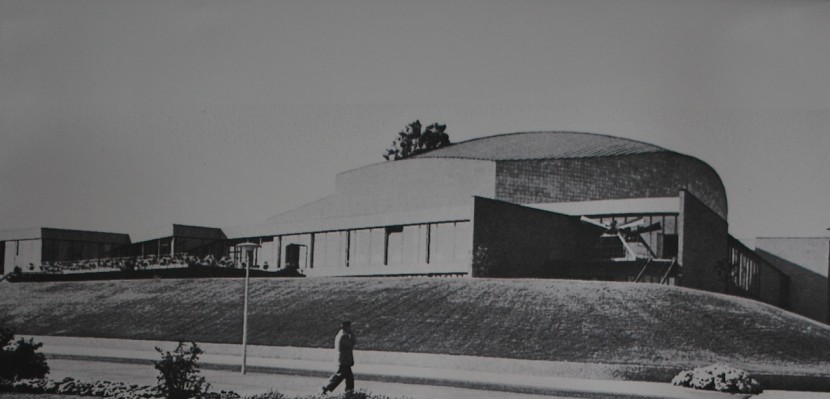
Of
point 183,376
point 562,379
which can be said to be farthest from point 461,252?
point 183,376

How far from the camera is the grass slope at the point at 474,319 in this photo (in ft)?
119

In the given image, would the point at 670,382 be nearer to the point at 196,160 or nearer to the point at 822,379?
the point at 822,379

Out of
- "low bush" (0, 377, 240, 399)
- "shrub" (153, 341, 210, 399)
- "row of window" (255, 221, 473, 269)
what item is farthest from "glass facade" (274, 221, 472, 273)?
"shrub" (153, 341, 210, 399)

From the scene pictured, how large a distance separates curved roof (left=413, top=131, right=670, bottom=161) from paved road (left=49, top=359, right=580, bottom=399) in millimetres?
37452

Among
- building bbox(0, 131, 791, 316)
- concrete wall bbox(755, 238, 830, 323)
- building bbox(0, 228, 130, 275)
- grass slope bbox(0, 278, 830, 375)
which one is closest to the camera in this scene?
grass slope bbox(0, 278, 830, 375)

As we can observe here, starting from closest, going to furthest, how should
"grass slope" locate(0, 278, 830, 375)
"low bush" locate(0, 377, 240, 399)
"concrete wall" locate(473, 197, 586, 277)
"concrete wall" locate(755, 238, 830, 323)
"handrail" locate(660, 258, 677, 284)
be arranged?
1. "low bush" locate(0, 377, 240, 399)
2. "grass slope" locate(0, 278, 830, 375)
3. "concrete wall" locate(473, 197, 586, 277)
4. "handrail" locate(660, 258, 677, 284)
5. "concrete wall" locate(755, 238, 830, 323)

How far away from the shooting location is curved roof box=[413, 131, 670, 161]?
214ft

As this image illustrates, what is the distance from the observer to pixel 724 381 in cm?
2691

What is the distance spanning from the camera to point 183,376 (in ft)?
67.3

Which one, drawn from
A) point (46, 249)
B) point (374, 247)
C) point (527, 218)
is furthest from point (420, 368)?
point (46, 249)

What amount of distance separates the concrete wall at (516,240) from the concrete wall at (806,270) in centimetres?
2269

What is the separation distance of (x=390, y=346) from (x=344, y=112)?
49.8 feet

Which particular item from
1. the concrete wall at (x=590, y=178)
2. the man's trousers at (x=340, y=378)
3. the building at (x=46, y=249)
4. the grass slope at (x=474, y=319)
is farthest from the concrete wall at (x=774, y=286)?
the man's trousers at (x=340, y=378)

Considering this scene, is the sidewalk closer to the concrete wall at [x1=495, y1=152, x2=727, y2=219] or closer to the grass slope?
the grass slope
